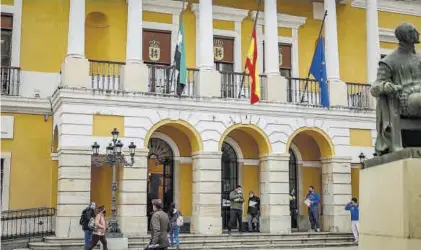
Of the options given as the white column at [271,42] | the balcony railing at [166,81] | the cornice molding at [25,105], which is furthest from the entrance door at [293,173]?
the cornice molding at [25,105]

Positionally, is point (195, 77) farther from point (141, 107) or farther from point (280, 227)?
point (280, 227)

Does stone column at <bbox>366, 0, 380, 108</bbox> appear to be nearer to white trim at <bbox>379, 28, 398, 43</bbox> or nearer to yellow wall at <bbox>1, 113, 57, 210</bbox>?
white trim at <bbox>379, 28, 398, 43</bbox>

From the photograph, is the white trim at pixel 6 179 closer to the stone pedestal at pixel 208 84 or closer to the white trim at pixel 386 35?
the stone pedestal at pixel 208 84

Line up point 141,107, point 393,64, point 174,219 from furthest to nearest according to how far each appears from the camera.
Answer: point 141,107 < point 174,219 < point 393,64

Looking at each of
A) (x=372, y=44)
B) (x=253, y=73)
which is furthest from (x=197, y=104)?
(x=372, y=44)

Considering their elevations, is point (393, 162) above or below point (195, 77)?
below

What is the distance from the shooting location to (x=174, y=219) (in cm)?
1866

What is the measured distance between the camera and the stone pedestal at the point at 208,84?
21.6 meters

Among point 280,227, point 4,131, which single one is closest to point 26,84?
point 4,131

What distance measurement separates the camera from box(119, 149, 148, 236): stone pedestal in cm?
1975

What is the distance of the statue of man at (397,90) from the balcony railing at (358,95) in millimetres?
16974

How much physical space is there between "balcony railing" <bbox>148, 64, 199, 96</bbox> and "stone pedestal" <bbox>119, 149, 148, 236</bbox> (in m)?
2.67

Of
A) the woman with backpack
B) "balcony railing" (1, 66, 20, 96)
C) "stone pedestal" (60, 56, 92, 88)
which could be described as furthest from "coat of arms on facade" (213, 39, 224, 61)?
the woman with backpack

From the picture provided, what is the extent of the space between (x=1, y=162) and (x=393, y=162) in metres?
17.2
